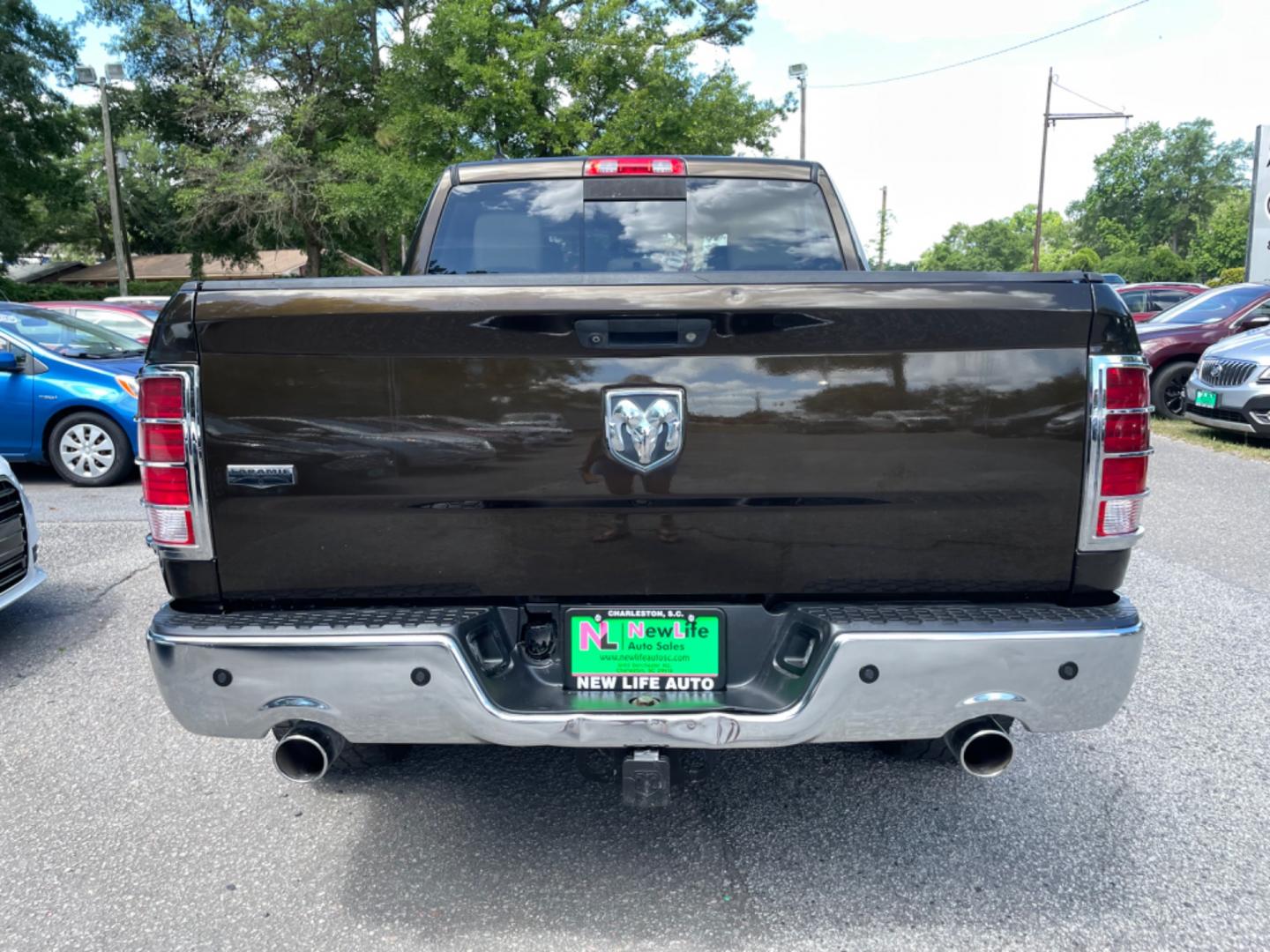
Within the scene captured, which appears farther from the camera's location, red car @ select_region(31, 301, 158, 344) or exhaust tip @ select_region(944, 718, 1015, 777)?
red car @ select_region(31, 301, 158, 344)

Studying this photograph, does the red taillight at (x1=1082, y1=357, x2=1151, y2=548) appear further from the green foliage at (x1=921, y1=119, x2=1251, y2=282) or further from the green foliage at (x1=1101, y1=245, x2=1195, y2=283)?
the green foliage at (x1=921, y1=119, x2=1251, y2=282)

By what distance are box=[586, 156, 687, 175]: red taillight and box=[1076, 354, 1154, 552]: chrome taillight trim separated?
2.13m

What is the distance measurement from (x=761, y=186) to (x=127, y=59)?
3790 cm

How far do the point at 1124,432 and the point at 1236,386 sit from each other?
939cm

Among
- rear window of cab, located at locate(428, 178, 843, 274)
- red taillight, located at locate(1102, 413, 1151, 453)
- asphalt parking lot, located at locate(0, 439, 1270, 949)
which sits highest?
rear window of cab, located at locate(428, 178, 843, 274)

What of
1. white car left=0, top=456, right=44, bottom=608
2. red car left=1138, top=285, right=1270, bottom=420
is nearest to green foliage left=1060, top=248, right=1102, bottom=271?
red car left=1138, top=285, right=1270, bottom=420

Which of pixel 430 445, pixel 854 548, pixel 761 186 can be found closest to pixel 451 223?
pixel 761 186

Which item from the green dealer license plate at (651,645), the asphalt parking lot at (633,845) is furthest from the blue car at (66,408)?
the green dealer license plate at (651,645)

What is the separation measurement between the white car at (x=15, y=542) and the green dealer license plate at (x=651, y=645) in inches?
138

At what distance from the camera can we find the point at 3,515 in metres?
4.48

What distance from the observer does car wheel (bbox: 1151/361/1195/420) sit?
12234 mm

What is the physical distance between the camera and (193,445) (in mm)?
2277

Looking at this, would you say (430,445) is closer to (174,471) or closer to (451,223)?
(174,471)

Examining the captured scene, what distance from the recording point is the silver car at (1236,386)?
9797mm
